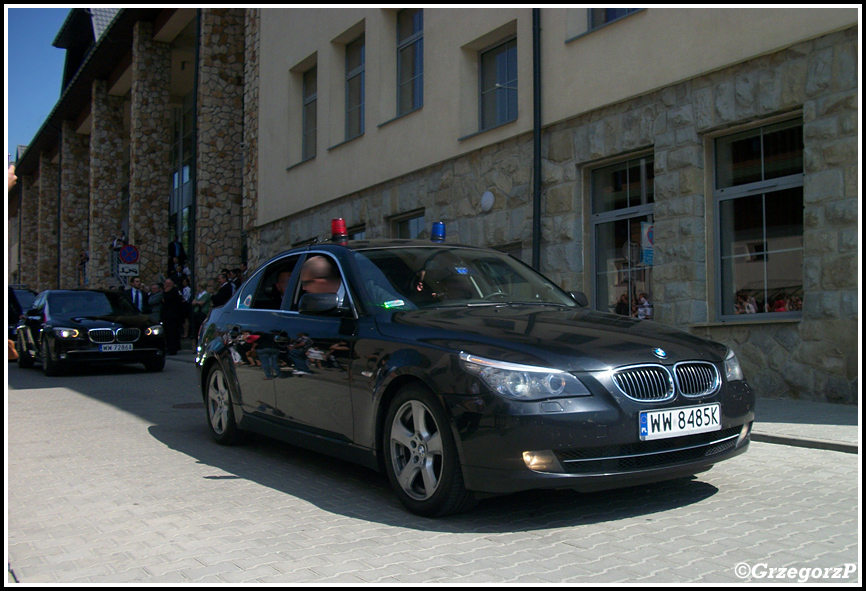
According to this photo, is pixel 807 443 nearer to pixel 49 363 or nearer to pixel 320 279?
pixel 320 279

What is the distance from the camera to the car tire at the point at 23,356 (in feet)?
57.0

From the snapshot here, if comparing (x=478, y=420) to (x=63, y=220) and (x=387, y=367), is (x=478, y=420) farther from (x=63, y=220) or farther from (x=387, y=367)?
(x=63, y=220)

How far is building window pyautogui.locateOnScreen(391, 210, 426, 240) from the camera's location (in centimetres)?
1640

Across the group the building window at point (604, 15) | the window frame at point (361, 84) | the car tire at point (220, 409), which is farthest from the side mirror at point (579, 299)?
the window frame at point (361, 84)

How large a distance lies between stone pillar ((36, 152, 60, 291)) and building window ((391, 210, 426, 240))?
139 feet

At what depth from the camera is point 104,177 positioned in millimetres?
39125

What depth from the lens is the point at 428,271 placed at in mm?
5734

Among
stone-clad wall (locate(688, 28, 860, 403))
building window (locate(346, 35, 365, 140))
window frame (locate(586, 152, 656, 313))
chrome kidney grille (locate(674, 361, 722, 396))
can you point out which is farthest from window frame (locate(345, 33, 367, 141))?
chrome kidney grille (locate(674, 361, 722, 396))

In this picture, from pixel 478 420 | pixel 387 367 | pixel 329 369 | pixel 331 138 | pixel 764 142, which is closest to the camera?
pixel 478 420

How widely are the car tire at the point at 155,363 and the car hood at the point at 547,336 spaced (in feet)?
37.7

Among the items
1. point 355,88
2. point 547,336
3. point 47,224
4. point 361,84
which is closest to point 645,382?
point 547,336

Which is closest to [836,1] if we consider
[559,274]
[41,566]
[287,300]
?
[559,274]

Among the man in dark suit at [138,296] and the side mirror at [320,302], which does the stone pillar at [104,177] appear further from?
the side mirror at [320,302]

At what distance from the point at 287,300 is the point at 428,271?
1.26 metres
